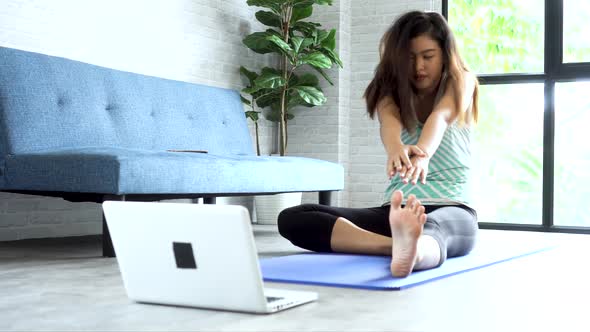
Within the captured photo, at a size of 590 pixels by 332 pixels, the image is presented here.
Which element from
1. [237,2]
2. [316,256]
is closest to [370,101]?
[316,256]

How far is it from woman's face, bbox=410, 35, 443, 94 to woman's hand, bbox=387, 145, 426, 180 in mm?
463

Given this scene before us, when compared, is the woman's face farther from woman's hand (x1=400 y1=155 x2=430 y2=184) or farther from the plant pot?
the plant pot

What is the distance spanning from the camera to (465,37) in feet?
18.2

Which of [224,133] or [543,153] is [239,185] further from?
[543,153]

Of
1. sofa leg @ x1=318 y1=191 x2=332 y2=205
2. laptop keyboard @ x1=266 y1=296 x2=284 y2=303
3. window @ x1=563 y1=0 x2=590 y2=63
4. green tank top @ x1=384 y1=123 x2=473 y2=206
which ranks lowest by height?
laptop keyboard @ x1=266 y1=296 x2=284 y2=303

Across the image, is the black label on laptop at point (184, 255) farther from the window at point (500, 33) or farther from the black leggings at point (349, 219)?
the window at point (500, 33)

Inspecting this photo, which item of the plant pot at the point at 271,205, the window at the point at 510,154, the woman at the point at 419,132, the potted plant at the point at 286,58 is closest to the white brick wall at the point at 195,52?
the potted plant at the point at 286,58

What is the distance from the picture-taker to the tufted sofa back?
3.08m

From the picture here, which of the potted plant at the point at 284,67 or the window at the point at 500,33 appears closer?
the potted plant at the point at 284,67

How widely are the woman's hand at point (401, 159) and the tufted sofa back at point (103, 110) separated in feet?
5.06

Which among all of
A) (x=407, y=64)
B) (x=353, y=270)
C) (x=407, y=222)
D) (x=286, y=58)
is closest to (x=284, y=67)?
(x=286, y=58)

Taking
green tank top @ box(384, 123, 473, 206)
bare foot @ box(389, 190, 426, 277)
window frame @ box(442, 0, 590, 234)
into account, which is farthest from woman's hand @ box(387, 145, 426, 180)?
window frame @ box(442, 0, 590, 234)

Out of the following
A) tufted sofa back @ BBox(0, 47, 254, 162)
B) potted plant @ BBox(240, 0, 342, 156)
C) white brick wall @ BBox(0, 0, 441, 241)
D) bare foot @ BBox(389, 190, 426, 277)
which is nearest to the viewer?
bare foot @ BBox(389, 190, 426, 277)

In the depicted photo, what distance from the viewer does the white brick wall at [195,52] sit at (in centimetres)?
370
